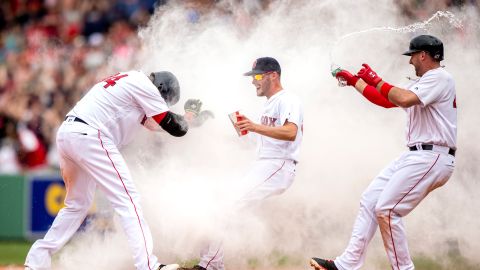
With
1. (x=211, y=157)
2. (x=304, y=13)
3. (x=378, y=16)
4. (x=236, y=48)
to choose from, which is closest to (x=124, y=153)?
(x=211, y=157)

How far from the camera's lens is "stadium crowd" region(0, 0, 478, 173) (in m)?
15.2

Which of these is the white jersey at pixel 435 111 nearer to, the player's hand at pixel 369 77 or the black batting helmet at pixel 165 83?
the player's hand at pixel 369 77

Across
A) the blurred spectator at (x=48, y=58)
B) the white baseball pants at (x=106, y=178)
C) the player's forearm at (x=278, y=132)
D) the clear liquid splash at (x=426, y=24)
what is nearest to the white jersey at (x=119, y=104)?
the white baseball pants at (x=106, y=178)

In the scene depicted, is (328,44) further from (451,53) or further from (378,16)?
(451,53)

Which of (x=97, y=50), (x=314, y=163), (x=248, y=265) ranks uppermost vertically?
(x=97, y=50)

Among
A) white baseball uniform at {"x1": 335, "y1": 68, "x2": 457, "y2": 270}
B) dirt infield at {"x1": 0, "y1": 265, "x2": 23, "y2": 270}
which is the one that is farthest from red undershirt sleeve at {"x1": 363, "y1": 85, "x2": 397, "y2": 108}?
dirt infield at {"x1": 0, "y1": 265, "x2": 23, "y2": 270}

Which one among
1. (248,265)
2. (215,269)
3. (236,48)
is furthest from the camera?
(236,48)

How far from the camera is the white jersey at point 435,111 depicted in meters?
7.21

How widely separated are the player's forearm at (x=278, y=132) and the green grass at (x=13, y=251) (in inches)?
172

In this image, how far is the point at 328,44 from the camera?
10.1 metres

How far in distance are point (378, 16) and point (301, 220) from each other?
268cm

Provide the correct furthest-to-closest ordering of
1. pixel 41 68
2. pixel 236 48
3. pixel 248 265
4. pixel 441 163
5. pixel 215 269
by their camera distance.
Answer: pixel 41 68 < pixel 236 48 < pixel 248 265 < pixel 215 269 < pixel 441 163

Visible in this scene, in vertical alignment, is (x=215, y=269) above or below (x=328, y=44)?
below

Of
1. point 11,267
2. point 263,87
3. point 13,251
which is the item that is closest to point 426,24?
point 263,87
